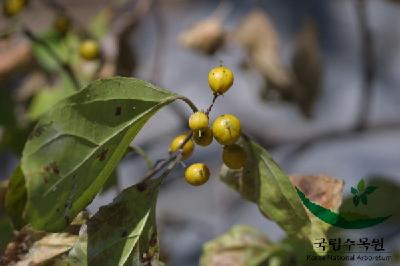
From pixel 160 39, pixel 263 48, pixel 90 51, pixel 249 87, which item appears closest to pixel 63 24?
pixel 90 51

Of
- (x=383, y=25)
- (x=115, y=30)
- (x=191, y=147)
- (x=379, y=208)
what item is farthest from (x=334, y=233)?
(x=383, y=25)

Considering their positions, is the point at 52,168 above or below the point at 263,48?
below

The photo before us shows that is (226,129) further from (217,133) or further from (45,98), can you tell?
(45,98)

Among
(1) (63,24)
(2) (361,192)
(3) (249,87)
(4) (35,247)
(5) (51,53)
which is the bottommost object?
(4) (35,247)

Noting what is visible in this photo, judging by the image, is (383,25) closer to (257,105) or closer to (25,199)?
(257,105)

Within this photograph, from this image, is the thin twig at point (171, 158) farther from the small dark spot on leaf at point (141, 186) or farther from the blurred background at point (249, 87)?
the blurred background at point (249, 87)

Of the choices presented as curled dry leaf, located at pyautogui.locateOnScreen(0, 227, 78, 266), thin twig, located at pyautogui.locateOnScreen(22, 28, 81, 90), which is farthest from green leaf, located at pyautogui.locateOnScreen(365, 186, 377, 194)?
thin twig, located at pyautogui.locateOnScreen(22, 28, 81, 90)
